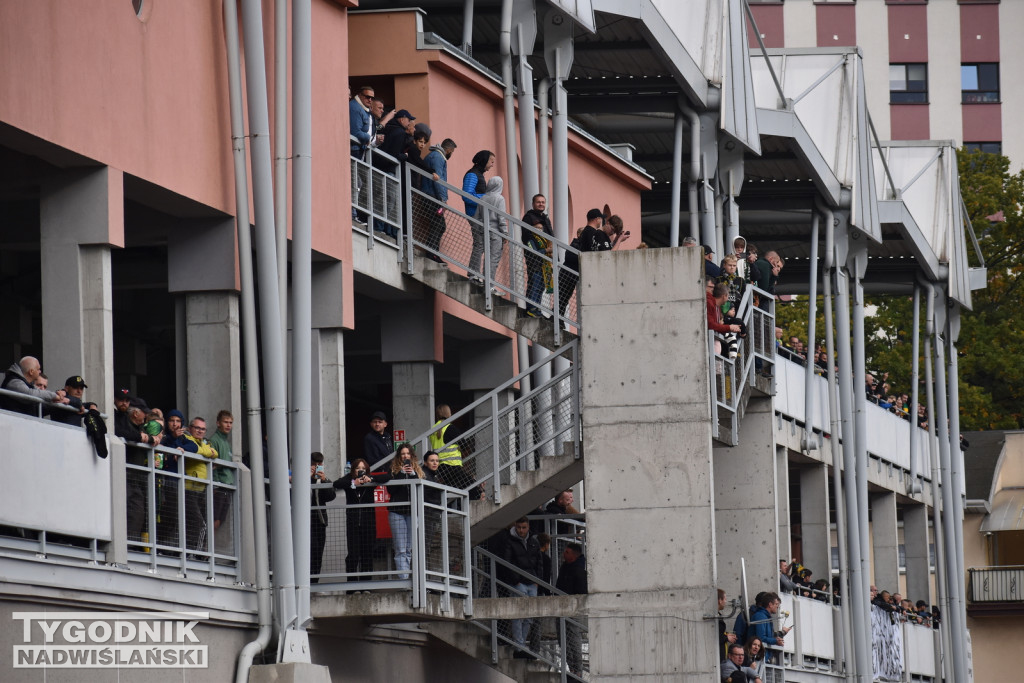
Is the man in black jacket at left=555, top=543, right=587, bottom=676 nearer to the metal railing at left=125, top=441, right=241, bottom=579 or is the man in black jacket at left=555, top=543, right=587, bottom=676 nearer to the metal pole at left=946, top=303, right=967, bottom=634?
the metal railing at left=125, top=441, right=241, bottom=579

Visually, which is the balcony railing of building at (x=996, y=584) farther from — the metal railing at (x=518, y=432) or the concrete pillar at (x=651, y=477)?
the concrete pillar at (x=651, y=477)

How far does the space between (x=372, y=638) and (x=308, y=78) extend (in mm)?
6300

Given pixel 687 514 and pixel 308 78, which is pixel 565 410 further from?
pixel 308 78

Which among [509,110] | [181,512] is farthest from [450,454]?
[509,110]

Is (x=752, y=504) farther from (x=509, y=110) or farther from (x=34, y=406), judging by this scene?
(x=34, y=406)

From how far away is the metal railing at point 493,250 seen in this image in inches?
973

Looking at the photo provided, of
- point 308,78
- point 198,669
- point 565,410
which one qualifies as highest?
point 308,78

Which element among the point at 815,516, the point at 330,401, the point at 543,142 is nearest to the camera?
the point at 330,401

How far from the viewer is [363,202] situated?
2523cm

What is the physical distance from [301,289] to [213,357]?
4.95 feet

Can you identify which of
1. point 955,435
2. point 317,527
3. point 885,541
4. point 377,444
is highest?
point 955,435

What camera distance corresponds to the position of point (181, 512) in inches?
730

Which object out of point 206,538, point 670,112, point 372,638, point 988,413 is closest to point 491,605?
point 372,638

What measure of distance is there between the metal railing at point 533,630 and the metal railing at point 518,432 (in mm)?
1127
